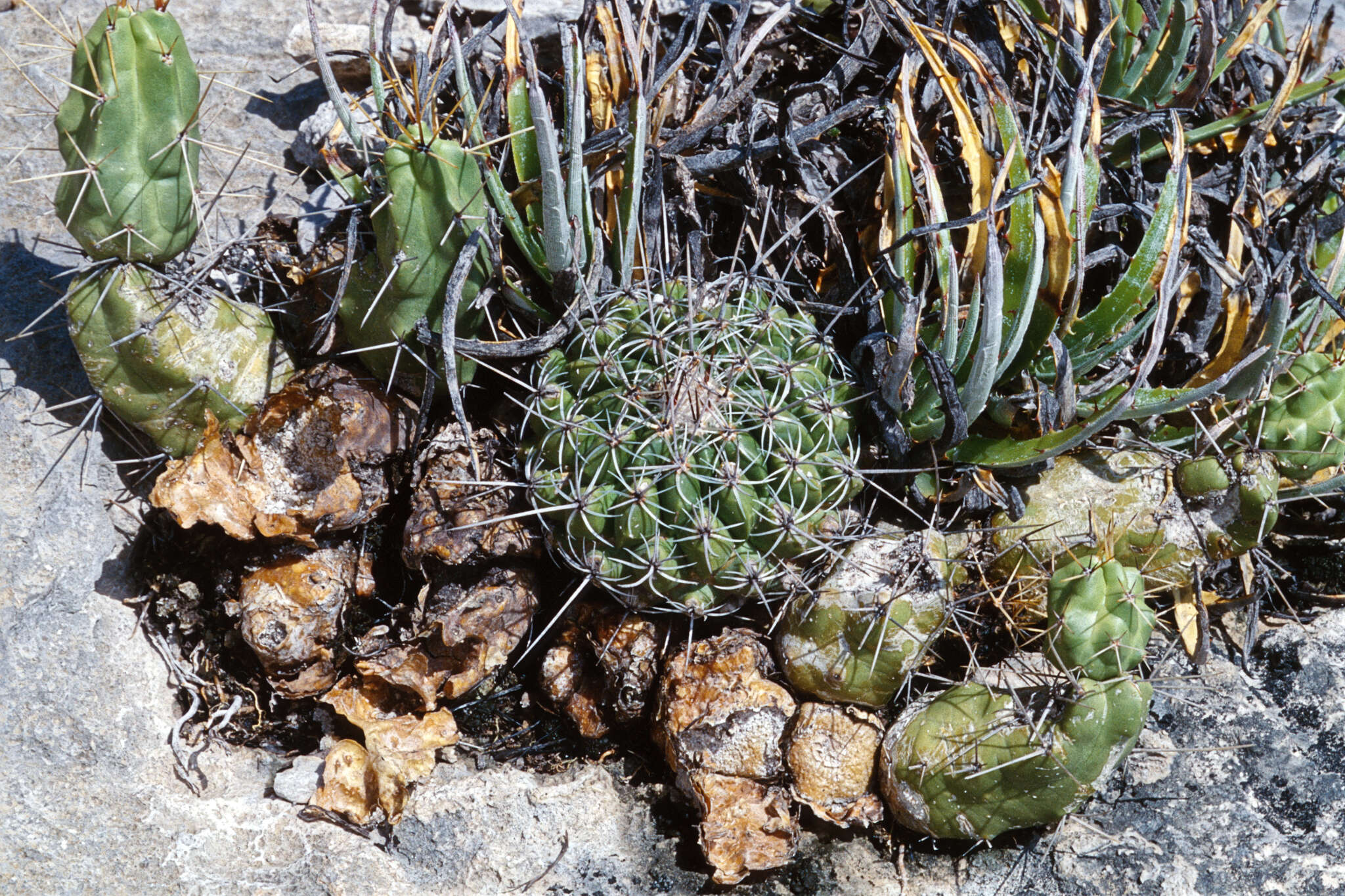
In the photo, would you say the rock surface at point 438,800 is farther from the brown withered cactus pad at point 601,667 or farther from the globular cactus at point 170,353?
the globular cactus at point 170,353

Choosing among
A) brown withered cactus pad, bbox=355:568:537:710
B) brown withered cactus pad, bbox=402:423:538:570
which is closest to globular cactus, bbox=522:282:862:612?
brown withered cactus pad, bbox=402:423:538:570

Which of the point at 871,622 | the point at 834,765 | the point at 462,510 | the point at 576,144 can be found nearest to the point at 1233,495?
the point at 871,622

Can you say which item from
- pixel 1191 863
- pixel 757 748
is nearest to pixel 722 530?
pixel 757 748

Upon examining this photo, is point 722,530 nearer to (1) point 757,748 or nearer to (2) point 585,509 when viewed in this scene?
(2) point 585,509

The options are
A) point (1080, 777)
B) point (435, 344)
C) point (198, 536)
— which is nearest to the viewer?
point (1080, 777)

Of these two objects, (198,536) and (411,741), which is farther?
(198,536)

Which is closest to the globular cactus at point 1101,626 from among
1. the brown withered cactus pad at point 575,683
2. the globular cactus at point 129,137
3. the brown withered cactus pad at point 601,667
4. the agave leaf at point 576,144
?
the brown withered cactus pad at point 601,667

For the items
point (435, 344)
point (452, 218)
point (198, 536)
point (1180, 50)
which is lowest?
point (198, 536)

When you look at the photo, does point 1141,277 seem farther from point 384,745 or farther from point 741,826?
point 384,745

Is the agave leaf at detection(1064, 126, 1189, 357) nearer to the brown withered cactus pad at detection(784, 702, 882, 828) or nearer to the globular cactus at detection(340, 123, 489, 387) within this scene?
the brown withered cactus pad at detection(784, 702, 882, 828)
